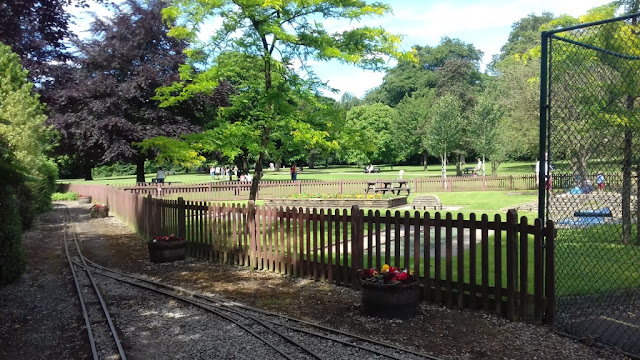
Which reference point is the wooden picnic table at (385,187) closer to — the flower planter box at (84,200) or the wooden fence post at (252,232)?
the wooden fence post at (252,232)

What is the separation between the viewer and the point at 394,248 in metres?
8.68

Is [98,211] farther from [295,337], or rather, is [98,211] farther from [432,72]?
[432,72]

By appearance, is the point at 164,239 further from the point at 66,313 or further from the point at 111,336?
the point at 111,336

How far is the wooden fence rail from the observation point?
5465 millimetres

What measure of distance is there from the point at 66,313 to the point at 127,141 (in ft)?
86.4

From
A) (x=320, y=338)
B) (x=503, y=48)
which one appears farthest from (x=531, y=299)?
(x=503, y=48)

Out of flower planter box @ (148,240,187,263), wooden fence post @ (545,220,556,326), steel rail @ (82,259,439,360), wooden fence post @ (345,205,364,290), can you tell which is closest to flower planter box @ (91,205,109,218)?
flower planter box @ (148,240,187,263)

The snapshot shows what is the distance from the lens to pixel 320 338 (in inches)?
202

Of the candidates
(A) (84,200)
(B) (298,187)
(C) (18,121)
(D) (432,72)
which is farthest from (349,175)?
(C) (18,121)

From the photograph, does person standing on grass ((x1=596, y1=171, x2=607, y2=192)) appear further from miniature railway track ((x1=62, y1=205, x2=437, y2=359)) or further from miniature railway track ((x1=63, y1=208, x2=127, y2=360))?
miniature railway track ((x1=63, y1=208, x2=127, y2=360))

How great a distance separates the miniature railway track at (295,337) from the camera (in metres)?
4.63

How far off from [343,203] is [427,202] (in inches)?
154

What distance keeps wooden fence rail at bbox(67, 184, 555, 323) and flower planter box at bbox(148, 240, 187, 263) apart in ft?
1.88

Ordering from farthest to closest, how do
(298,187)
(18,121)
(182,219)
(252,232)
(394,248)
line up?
(298,187) → (18,121) → (182,219) → (252,232) → (394,248)
